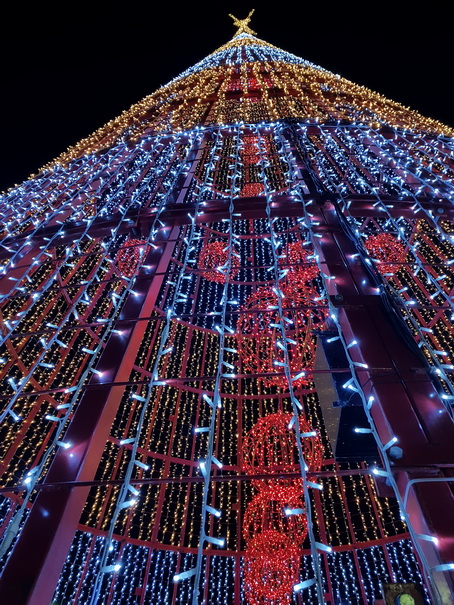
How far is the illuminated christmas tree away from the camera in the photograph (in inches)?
67.2

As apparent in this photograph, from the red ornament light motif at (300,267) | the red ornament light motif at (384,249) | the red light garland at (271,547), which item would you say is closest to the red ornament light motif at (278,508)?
the red light garland at (271,547)

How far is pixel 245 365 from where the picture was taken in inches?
155

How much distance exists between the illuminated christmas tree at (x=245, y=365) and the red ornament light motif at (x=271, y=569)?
17 millimetres

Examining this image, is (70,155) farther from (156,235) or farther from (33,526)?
(33,526)

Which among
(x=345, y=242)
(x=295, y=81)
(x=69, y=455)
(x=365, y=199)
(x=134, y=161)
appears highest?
(x=295, y=81)

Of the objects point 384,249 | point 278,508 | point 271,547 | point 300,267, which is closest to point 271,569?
point 271,547

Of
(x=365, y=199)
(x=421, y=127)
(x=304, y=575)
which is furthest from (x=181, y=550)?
(x=421, y=127)

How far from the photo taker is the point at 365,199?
3.74 meters

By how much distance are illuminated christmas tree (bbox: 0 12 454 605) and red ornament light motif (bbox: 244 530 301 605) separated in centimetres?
2

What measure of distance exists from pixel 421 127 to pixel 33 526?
6.88 m

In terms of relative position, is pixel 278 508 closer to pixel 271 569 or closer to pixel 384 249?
pixel 271 569

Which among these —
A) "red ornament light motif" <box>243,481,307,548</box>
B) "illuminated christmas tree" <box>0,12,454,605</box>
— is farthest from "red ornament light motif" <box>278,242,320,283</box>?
"red ornament light motif" <box>243,481,307,548</box>

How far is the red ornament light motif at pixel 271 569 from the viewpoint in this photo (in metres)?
3.51

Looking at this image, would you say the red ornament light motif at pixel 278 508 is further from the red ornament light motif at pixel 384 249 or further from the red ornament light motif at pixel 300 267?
the red ornament light motif at pixel 384 249
